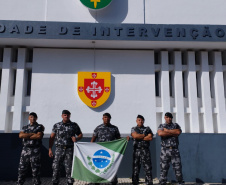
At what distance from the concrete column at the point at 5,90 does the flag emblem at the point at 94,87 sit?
227 centimetres

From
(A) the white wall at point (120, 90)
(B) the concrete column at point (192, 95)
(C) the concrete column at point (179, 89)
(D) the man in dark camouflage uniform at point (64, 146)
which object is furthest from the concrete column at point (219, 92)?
(D) the man in dark camouflage uniform at point (64, 146)

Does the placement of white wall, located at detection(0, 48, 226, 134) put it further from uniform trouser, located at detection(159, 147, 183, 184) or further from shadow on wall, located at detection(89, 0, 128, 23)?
uniform trouser, located at detection(159, 147, 183, 184)

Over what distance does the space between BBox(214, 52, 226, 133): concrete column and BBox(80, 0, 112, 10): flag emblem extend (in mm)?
4083

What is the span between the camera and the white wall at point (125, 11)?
7.47 m

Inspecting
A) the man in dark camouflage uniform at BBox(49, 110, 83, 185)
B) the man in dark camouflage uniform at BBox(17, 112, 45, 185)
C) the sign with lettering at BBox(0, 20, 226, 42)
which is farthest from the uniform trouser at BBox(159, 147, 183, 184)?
the sign with lettering at BBox(0, 20, 226, 42)

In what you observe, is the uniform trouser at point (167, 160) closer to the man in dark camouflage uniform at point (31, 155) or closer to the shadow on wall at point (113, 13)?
the man in dark camouflage uniform at point (31, 155)

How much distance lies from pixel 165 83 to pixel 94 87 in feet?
7.69

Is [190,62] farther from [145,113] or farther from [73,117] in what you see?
[73,117]

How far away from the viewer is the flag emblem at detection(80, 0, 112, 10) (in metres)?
7.39

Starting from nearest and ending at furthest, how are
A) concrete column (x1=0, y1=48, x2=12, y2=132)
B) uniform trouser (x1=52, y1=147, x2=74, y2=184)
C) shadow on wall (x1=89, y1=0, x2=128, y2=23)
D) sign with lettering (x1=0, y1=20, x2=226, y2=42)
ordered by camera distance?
uniform trouser (x1=52, y1=147, x2=74, y2=184) → sign with lettering (x1=0, y1=20, x2=226, y2=42) → concrete column (x1=0, y1=48, x2=12, y2=132) → shadow on wall (x1=89, y1=0, x2=128, y2=23)

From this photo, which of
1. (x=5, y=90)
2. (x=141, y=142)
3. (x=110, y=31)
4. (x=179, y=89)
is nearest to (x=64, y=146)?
(x=141, y=142)

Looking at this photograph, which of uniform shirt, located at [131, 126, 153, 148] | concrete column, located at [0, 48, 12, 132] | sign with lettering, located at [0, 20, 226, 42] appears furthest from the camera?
concrete column, located at [0, 48, 12, 132]

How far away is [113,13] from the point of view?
7.63 m

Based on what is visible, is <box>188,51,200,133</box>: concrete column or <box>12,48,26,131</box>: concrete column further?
<box>188,51,200,133</box>: concrete column
